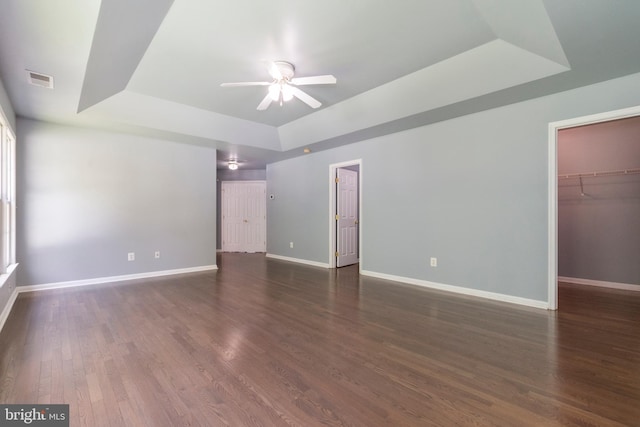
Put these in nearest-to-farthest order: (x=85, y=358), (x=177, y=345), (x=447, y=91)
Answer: (x=85, y=358), (x=177, y=345), (x=447, y=91)

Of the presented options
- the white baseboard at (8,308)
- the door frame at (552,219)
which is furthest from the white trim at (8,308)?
the door frame at (552,219)

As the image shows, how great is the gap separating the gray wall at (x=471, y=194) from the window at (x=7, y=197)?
468 centimetres

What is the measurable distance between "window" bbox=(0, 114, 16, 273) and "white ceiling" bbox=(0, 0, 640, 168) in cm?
45

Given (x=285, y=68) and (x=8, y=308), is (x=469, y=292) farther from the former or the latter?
(x=8, y=308)

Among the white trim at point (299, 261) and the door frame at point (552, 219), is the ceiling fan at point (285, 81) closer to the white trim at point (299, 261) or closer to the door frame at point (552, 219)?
the door frame at point (552, 219)

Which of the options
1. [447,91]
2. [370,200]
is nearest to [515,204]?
[447,91]

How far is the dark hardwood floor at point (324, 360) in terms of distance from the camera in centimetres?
159

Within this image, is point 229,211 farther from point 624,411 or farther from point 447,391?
point 624,411

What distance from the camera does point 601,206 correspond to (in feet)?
14.3

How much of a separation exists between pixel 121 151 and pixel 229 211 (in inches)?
156

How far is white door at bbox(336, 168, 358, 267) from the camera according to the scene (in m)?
5.86

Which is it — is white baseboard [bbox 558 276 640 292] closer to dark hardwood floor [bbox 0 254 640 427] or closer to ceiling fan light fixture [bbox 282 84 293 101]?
dark hardwood floor [bbox 0 254 640 427]

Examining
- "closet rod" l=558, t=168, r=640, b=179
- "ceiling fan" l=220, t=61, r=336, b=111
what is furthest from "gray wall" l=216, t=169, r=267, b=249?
"closet rod" l=558, t=168, r=640, b=179

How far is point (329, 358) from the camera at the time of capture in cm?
217
